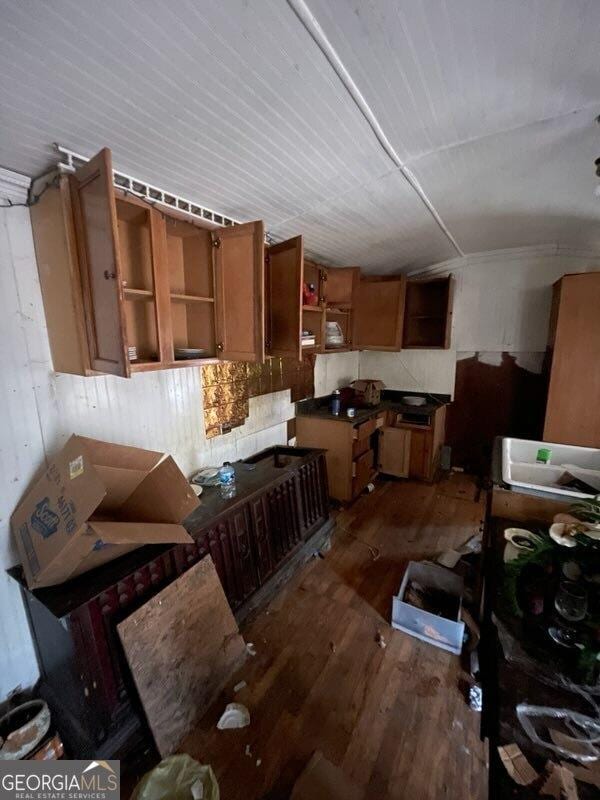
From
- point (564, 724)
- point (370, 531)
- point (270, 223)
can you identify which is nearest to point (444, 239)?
point (270, 223)

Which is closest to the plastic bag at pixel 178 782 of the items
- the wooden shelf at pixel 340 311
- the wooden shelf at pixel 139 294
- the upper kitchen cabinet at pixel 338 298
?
the wooden shelf at pixel 139 294

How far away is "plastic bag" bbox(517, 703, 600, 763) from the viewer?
2.25ft

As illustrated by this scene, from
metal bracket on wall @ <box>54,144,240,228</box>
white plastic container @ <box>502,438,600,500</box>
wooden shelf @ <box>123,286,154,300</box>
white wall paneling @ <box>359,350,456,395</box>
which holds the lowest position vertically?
white plastic container @ <box>502,438,600,500</box>

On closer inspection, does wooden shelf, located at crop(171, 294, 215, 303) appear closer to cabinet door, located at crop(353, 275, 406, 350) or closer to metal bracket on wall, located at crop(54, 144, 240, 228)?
metal bracket on wall, located at crop(54, 144, 240, 228)

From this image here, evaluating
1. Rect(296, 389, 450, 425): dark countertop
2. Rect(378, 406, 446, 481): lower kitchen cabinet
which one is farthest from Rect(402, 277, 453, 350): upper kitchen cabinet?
Rect(378, 406, 446, 481): lower kitchen cabinet

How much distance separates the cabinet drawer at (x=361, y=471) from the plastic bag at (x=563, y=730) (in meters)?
2.38

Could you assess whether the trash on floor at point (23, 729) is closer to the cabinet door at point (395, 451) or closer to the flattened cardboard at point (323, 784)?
the flattened cardboard at point (323, 784)

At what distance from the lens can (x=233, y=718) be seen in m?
1.42

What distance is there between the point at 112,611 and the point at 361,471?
2.46m

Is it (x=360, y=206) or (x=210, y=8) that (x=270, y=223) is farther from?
(x=210, y=8)

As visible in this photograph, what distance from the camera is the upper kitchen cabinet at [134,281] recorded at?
1.11 metres

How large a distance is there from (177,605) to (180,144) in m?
1.86

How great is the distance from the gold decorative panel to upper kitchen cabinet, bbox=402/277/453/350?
5.35ft

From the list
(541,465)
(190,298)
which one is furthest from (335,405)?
(190,298)
